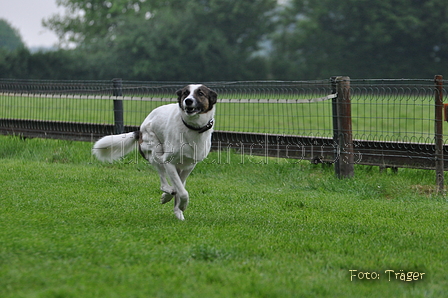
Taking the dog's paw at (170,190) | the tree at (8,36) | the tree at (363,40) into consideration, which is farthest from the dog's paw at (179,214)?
the tree at (8,36)

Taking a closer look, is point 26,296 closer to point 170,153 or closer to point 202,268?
→ point 202,268

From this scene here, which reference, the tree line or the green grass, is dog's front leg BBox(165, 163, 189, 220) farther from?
the tree line

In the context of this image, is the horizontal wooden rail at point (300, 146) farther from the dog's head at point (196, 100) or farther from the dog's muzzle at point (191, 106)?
the dog's muzzle at point (191, 106)

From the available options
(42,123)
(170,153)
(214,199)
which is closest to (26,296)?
(170,153)

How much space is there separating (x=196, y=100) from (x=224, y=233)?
1.35 meters

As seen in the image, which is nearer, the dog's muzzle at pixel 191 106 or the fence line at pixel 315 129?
the dog's muzzle at pixel 191 106

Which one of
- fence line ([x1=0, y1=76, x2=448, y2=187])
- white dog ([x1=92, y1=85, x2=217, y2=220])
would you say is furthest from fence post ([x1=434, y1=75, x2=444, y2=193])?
white dog ([x1=92, y1=85, x2=217, y2=220])

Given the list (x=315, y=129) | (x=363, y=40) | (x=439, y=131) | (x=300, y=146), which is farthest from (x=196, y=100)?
(x=363, y=40)

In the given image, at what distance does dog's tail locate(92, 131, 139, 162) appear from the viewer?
680 centimetres

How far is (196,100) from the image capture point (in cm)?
574

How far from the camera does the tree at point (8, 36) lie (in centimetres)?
10438

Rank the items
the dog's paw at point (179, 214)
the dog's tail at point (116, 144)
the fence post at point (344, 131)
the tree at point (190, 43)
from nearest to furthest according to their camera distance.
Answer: the dog's paw at point (179, 214) < the dog's tail at point (116, 144) < the fence post at point (344, 131) < the tree at point (190, 43)

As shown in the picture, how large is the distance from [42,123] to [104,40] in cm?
4144

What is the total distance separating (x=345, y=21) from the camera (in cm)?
4603
